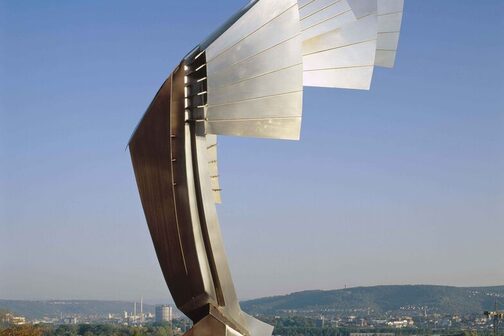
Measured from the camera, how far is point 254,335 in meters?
14.0

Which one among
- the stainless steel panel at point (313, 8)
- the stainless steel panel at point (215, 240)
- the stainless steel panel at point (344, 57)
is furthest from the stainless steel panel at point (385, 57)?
the stainless steel panel at point (215, 240)

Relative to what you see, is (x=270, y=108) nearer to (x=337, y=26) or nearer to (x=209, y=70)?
(x=209, y=70)

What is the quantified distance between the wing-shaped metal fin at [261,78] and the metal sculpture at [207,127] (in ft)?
0.05

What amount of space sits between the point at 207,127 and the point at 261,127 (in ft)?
2.57

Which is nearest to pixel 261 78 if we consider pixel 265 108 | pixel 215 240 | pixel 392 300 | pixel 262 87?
pixel 262 87

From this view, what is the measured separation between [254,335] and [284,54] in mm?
4266

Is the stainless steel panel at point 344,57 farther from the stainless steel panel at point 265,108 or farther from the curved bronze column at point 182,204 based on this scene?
the curved bronze column at point 182,204

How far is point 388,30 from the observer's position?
52.0 feet

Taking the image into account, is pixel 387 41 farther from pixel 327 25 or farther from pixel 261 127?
pixel 261 127

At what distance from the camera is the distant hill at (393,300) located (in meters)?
174

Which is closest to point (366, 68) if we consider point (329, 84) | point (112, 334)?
point (329, 84)

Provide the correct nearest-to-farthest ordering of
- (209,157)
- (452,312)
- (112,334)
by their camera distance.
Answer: (209,157), (112,334), (452,312)

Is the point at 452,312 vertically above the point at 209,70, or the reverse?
the point at 209,70

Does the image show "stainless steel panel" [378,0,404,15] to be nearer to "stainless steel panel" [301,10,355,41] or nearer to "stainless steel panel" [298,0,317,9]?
"stainless steel panel" [301,10,355,41]
